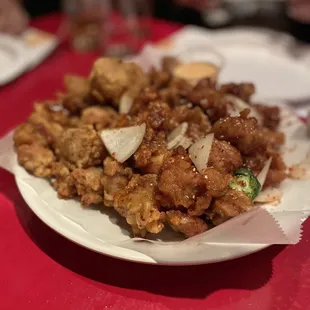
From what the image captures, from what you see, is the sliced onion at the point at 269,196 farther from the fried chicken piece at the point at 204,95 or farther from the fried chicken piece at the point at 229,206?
the fried chicken piece at the point at 204,95

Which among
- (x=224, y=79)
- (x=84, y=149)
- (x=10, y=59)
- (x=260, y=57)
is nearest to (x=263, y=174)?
(x=84, y=149)

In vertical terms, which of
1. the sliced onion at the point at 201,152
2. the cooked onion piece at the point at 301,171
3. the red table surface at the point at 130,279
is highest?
the sliced onion at the point at 201,152

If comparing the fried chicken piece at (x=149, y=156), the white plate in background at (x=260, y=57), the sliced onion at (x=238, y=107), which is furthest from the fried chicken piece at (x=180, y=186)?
the white plate in background at (x=260, y=57)

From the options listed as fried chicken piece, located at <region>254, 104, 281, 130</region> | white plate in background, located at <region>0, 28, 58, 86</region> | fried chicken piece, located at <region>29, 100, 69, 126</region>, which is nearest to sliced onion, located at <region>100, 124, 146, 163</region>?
fried chicken piece, located at <region>29, 100, 69, 126</region>

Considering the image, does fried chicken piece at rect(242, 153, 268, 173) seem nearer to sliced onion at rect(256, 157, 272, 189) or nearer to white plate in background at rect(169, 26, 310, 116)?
sliced onion at rect(256, 157, 272, 189)

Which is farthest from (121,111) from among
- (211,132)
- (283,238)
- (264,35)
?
(264,35)

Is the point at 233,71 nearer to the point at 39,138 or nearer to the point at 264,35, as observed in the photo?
the point at 264,35
